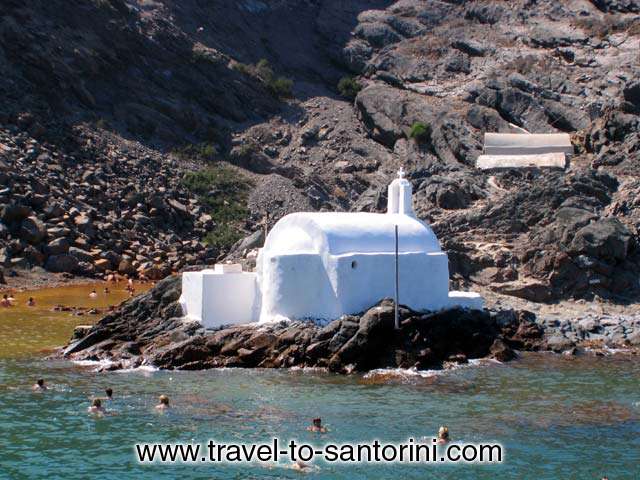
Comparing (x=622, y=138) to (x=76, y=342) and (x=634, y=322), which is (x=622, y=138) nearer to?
(x=634, y=322)

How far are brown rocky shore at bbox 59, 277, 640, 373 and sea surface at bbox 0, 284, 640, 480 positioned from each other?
839 mm

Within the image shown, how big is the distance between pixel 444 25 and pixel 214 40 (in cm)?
1827

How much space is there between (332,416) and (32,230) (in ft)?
99.8

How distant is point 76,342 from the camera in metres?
31.4

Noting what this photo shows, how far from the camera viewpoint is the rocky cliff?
137ft

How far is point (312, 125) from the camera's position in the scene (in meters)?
69.2

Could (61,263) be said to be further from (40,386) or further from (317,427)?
(317,427)

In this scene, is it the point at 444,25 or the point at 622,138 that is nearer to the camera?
the point at 622,138

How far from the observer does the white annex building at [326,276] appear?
1177 inches

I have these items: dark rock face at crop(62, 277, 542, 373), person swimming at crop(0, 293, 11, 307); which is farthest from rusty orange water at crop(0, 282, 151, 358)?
dark rock face at crop(62, 277, 542, 373)

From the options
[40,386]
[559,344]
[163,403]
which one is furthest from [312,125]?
[163,403]

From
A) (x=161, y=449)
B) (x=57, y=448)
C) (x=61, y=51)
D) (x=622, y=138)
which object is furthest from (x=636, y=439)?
(x=61, y=51)

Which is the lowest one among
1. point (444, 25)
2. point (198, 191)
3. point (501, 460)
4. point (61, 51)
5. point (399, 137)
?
point (501, 460)

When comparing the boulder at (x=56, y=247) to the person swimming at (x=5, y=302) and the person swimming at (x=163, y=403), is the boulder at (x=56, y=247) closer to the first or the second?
the person swimming at (x=5, y=302)
